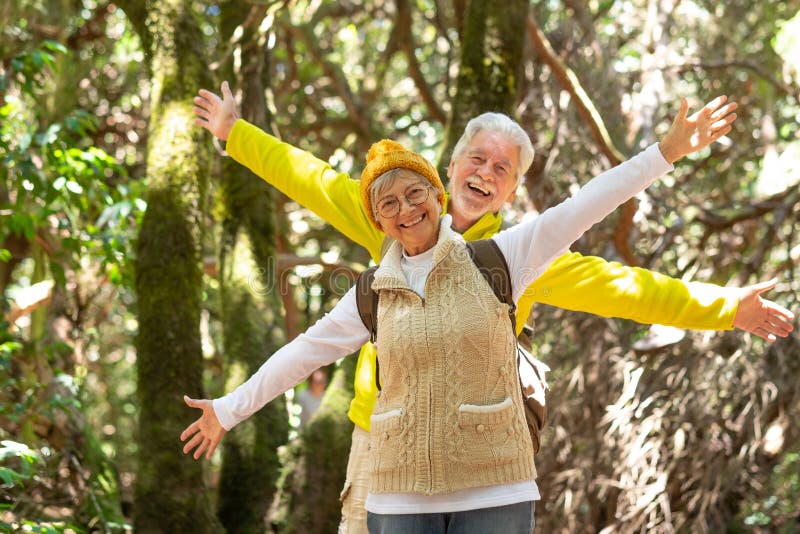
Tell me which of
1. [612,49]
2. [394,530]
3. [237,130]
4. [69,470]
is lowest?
[394,530]

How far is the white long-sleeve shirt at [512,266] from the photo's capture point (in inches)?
88.6

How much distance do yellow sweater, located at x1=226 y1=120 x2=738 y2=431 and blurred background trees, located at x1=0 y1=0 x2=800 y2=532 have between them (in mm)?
1052

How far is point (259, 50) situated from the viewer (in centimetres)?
526

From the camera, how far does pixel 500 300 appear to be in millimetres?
2287

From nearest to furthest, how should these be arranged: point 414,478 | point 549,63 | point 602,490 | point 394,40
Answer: point 414,478 < point 549,63 < point 602,490 < point 394,40

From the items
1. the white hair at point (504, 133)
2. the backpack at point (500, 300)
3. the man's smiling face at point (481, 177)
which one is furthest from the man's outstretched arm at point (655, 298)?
the white hair at point (504, 133)

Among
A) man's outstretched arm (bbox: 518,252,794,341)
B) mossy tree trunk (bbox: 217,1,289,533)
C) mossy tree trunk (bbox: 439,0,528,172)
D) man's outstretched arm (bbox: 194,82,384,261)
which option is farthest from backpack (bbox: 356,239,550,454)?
mossy tree trunk (bbox: 217,1,289,533)

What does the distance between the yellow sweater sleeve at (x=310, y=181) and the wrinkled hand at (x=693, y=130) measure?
87 centimetres

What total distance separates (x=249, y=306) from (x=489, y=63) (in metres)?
1.73

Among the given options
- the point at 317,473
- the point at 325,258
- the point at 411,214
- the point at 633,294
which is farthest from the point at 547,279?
the point at 325,258

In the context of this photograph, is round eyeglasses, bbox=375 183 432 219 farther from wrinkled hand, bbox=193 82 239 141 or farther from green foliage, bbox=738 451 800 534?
green foliage, bbox=738 451 800 534

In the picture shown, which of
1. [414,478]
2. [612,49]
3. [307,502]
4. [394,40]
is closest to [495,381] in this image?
[414,478]

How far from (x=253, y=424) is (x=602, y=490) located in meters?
2.09

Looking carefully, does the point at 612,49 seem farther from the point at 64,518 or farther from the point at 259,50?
the point at 64,518
